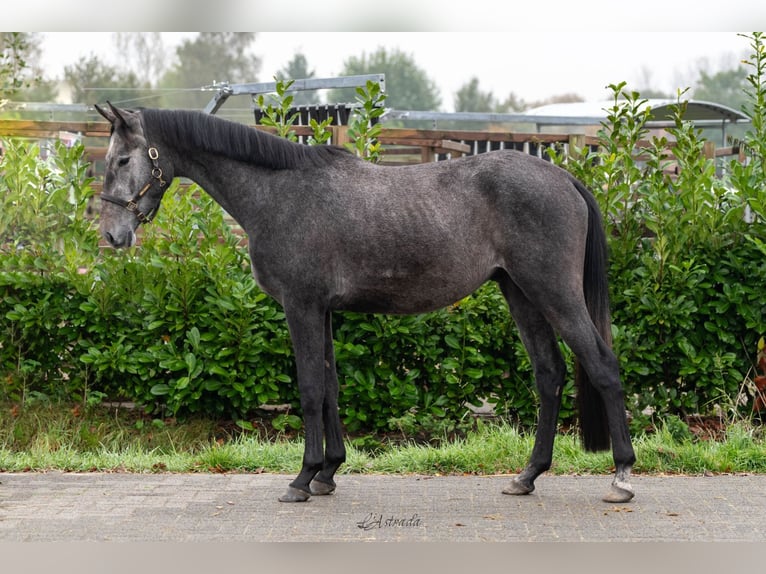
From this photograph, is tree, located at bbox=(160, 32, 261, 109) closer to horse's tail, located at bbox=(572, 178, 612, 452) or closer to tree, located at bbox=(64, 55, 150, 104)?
A: tree, located at bbox=(64, 55, 150, 104)

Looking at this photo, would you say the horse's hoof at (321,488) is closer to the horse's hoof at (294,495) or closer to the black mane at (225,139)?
the horse's hoof at (294,495)

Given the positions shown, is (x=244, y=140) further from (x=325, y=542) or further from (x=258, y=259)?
(x=325, y=542)

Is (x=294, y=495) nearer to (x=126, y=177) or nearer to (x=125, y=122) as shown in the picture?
(x=126, y=177)

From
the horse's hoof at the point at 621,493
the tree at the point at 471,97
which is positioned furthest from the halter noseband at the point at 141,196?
the tree at the point at 471,97

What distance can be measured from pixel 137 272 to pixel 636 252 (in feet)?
12.4

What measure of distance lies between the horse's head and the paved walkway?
4.90 ft

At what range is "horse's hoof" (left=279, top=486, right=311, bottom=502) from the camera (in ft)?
17.1

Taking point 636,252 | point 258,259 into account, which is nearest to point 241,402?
point 258,259

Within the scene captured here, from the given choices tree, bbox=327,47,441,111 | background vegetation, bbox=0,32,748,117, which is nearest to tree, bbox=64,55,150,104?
background vegetation, bbox=0,32,748,117

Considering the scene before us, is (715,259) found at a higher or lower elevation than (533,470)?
higher

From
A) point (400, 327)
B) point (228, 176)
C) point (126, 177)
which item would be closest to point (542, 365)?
point (400, 327)

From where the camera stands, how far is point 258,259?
5246 mm

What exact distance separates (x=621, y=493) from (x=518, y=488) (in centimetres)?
59

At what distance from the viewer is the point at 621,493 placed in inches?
203
